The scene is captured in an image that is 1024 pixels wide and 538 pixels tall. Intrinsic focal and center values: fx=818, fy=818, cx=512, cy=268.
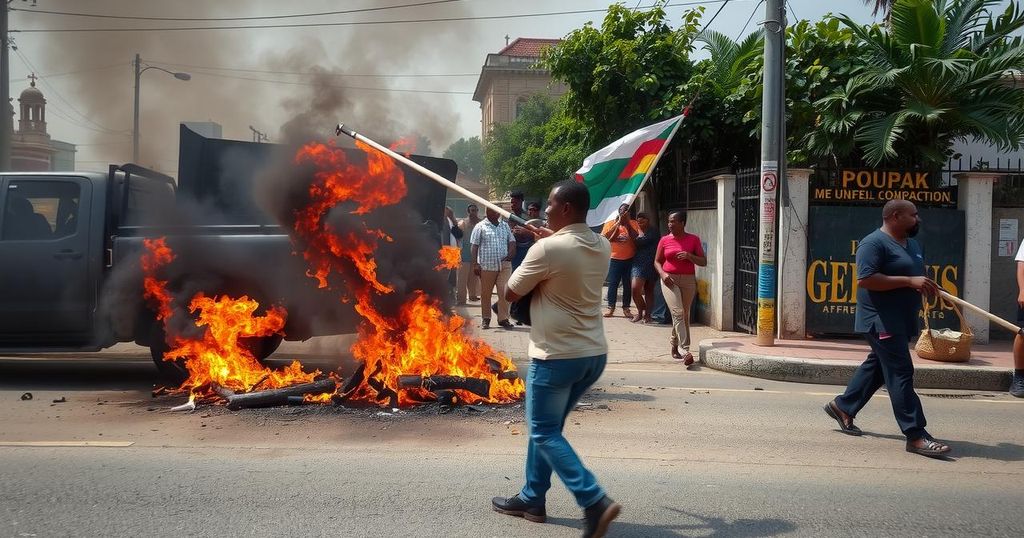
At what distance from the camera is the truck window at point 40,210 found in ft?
24.5

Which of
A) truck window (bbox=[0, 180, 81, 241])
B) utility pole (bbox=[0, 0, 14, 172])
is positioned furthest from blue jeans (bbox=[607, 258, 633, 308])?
utility pole (bbox=[0, 0, 14, 172])

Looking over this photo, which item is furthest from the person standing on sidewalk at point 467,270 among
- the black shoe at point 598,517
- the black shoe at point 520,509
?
the black shoe at point 598,517

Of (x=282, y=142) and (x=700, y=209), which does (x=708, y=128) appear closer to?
(x=700, y=209)

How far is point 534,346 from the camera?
394 cm

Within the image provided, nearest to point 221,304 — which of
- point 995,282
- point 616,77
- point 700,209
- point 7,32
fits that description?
point 700,209

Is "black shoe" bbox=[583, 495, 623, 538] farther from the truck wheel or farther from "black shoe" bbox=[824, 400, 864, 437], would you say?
the truck wheel

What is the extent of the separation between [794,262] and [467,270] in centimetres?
645

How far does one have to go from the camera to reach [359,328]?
711 centimetres

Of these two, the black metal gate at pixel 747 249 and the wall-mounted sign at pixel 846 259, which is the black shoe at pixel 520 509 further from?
the wall-mounted sign at pixel 846 259

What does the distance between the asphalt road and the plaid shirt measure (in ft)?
14.6

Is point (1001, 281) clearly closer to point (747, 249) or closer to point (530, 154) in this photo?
point (747, 249)

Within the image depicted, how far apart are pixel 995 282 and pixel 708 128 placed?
4.63 m

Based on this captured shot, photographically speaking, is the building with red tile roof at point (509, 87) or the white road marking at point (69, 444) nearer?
the white road marking at point (69, 444)

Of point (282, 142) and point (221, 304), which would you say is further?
point (282, 142)
